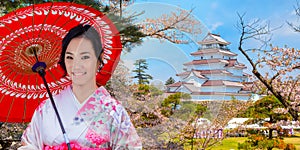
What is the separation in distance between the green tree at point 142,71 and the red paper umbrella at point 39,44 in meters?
0.25

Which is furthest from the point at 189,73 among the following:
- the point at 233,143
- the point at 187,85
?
the point at 233,143

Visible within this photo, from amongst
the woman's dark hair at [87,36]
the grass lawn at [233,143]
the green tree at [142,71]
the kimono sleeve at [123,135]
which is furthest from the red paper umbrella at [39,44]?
the grass lawn at [233,143]

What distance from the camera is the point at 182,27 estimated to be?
167 centimetres

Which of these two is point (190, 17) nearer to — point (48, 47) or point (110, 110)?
point (110, 110)

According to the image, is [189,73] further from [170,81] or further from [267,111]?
[267,111]

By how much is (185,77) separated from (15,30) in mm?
1056

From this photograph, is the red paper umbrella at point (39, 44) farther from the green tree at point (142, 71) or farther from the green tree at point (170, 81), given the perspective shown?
the green tree at point (170, 81)

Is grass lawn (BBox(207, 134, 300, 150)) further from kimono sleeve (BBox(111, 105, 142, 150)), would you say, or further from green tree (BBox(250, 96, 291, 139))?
kimono sleeve (BBox(111, 105, 142, 150))

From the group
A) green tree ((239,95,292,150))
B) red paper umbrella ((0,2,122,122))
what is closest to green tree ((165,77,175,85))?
red paper umbrella ((0,2,122,122))

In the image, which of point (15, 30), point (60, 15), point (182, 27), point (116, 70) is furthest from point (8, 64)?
point (182, 27)

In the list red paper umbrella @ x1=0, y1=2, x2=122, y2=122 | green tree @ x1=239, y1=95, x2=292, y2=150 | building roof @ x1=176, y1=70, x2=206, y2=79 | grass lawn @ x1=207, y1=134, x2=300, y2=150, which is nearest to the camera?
building roof @ x1=176, y1=70, x2=206, y2=79

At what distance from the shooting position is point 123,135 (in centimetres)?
159

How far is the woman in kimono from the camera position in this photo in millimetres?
1573

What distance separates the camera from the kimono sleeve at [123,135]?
1585mm
